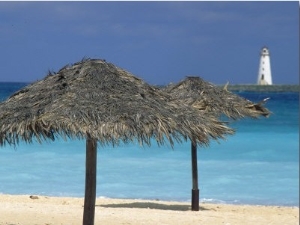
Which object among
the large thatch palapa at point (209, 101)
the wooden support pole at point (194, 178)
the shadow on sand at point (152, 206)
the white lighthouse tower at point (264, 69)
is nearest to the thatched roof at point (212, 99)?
the large thatch palapa at point (209, 101)

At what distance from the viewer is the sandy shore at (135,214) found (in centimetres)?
1043

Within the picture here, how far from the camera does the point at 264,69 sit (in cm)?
7462

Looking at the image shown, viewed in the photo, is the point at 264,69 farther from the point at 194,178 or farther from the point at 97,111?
the point at 97,111

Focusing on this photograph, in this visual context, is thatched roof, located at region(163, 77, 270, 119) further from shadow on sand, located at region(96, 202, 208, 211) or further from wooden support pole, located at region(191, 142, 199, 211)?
shadow on sand, located at region(96, 202, 208, 211)

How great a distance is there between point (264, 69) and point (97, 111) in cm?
6814

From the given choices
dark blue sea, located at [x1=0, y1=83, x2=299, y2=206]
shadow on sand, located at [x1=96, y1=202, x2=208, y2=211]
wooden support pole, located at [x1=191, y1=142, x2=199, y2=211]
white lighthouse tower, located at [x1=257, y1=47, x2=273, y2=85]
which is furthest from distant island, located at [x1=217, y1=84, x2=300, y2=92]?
wooden support pole, located at [x1=191, y1=142, x2=199, y2=211]

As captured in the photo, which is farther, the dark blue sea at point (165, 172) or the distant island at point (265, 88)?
the distant island at point (265, 88)

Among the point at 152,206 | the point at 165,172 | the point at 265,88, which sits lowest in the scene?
the point at 152,206

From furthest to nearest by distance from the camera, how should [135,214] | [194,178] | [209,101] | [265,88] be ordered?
1. [265,88]
2. [194,178]
3. [209,101]
4. [135,214]

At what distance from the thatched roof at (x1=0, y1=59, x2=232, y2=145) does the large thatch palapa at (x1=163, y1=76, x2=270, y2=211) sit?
9.73ft

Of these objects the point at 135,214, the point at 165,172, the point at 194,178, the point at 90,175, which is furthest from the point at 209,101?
the point at 165,172

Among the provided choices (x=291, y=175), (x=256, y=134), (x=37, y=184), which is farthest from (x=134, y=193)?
(x=256, y=134)

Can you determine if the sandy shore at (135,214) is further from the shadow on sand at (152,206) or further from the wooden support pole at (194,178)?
the wooden support pole at (194,178)

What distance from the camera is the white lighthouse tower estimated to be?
236 ft
